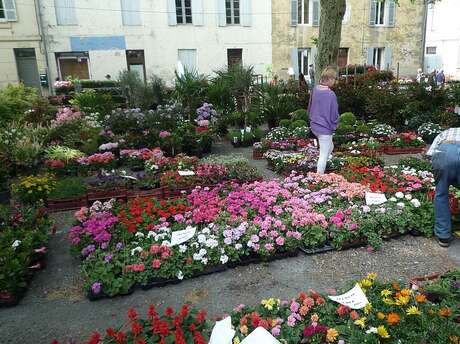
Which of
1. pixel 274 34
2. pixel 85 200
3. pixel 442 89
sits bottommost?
pixel 85 200

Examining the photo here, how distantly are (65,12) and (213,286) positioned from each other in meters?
21.8

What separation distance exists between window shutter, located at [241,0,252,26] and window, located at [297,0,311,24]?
10.9ft

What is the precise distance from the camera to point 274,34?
82.0 ft

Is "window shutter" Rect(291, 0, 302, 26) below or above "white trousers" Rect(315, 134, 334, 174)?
above

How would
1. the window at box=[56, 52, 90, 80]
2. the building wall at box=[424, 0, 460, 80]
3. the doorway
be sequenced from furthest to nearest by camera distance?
1. the building wall at box=[424, 0, 460, 80]
2. the window at box=[56, 52, 90, 80]
3. the doorway

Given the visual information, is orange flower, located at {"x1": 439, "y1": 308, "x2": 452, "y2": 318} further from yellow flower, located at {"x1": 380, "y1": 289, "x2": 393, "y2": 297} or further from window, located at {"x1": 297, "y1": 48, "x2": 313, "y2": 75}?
window, located at {"x1": 297, "y1": 48, "x2": 313, "y2": 75}

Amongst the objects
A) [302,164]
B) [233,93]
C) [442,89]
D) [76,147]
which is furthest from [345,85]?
[76,147]

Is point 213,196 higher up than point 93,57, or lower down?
lower down

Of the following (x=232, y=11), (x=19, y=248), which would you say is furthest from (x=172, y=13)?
(x=19, y=248)

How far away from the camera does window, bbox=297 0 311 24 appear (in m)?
25.2

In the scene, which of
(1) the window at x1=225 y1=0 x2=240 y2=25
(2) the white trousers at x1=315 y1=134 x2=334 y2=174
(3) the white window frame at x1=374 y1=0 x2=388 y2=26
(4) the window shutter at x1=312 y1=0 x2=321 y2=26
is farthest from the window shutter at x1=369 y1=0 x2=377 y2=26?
(2) the white trousers at x1=315 y1=134 x2=334 y2=174

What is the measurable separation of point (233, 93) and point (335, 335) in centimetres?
960

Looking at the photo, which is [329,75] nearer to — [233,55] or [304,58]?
[233,55]

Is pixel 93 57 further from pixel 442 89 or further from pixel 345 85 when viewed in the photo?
pixel 442 89
